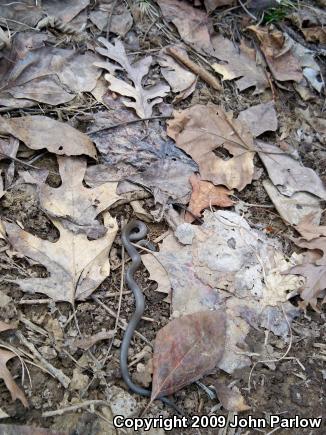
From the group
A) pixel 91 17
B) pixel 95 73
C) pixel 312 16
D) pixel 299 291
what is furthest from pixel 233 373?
pixel 312 16

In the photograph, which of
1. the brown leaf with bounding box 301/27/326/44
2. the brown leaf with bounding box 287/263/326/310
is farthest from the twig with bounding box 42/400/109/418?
the brown leaf with bounding box 301/27/326/44

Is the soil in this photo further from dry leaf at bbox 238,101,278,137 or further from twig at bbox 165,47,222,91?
twig at bbox 165,47,222,91

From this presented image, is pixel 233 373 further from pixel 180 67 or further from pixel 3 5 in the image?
pixel 3 5

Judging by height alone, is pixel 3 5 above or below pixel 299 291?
above

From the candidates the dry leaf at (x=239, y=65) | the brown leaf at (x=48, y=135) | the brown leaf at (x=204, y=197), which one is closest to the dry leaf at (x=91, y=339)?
the brown leaf at (x=204, y=197)

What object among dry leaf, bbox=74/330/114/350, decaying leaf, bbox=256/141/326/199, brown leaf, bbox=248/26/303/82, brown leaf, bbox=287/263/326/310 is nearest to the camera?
dry leaf, bbox=74/330/114/350
